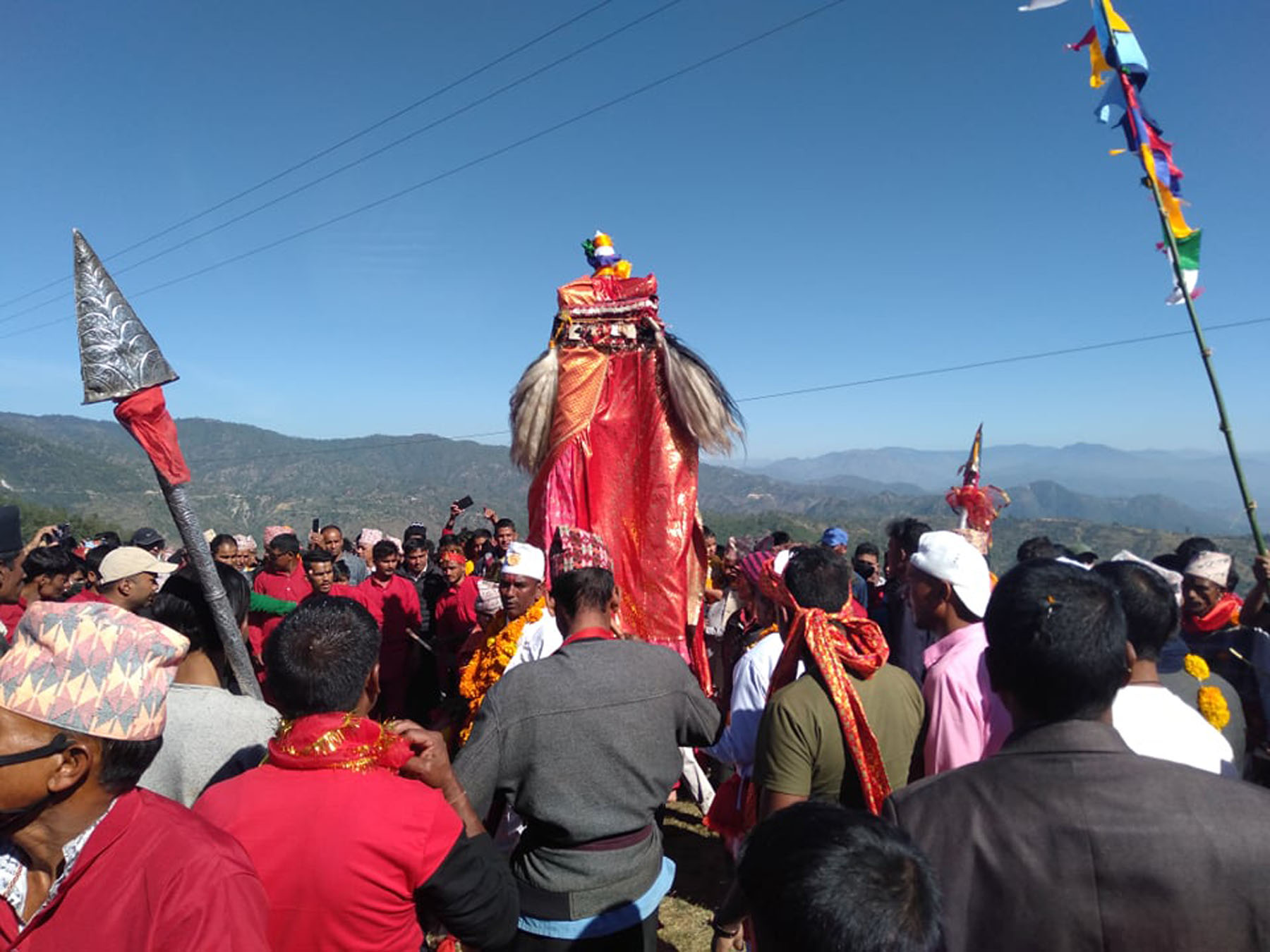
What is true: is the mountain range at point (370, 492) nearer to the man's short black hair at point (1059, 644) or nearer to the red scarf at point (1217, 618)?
the red scarf at point (1217, 618)

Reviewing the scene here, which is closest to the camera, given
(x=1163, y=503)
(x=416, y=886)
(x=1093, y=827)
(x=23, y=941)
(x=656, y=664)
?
(x=23, y=941)

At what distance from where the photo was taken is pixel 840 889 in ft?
3.36

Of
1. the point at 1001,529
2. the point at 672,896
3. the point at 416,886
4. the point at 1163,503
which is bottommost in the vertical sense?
the point at 1163,503

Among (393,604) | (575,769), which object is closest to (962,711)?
(575,769)

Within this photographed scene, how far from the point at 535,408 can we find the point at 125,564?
2.45 metres

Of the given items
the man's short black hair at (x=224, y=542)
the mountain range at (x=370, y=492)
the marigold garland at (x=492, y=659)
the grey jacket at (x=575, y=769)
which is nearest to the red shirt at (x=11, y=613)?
the man's short black hair at (x=224, y=542)

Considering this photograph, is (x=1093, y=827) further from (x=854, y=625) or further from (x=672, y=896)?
(x=672, y=896)

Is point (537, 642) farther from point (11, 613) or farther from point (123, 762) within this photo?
point (11, 613)

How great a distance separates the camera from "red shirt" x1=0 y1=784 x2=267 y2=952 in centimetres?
125

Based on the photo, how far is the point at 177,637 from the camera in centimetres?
156

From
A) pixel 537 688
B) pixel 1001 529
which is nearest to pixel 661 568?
pixel 537 688

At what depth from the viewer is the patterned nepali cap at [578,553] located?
295 cm

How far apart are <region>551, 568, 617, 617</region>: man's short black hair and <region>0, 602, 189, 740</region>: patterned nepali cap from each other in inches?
54.5

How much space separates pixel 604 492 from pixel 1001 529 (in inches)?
3312
